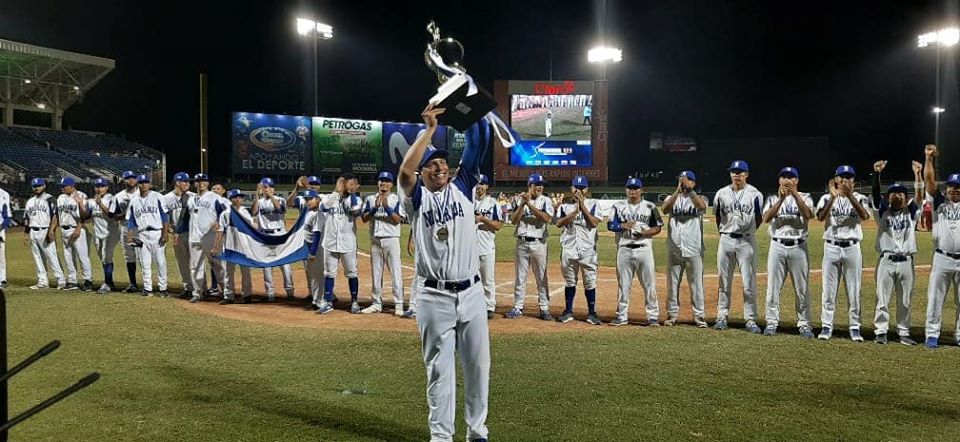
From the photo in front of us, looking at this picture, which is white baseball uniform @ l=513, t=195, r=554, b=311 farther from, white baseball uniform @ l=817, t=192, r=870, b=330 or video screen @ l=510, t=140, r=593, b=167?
video screen @ l=510, t=140, r=593, b=167

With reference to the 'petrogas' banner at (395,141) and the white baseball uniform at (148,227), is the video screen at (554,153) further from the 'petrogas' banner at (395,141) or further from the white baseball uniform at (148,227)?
the white baseball uniform at (148,227)

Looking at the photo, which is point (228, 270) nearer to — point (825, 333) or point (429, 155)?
point (429, 155)

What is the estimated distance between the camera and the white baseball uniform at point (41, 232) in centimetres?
1244

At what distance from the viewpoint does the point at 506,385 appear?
5941 millimetres

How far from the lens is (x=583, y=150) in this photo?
134 feet

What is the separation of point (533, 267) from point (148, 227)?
23.0 feet

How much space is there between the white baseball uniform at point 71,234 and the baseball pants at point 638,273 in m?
10.2

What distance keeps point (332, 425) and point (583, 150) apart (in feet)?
122

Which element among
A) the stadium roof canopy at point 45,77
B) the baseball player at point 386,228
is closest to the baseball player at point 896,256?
the baseball player at point 386,228

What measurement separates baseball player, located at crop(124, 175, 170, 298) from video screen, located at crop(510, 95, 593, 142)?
100 ft

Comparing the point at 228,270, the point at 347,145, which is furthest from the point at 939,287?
Result: the point at 347,145

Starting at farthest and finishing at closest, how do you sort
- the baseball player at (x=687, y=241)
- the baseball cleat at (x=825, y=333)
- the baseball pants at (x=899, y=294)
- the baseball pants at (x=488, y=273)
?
1. the baseball pants at (x=488, y=273)
2. the baseball player at (x=687, y=241)
3. the baseball cleat at (x=825, y=333)
4. the baseball pants at (x=899, y=294)

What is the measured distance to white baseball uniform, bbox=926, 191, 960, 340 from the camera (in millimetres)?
7520

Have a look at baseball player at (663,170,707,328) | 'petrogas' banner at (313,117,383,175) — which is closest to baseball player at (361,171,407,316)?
baseball player at (663,170,707,328)
